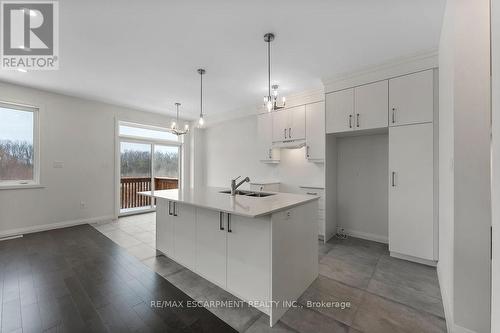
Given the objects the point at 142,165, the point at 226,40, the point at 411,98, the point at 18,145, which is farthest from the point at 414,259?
the point at 18,145

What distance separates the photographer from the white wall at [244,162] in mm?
4312

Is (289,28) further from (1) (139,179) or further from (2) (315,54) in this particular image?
(1) (139,179)

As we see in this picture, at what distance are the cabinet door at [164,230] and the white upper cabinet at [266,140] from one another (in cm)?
240

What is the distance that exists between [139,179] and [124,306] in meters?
4.12

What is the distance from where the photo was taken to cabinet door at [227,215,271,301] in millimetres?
1735

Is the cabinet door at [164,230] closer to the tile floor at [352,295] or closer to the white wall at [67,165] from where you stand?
the tile floor at [352,295]

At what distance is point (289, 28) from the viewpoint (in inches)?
88.4

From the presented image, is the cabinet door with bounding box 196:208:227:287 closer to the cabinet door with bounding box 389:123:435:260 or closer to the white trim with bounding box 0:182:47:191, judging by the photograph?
the cabinet door with bounding box 389:123:435:260

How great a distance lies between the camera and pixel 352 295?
2.07 metres

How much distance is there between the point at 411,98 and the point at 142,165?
576 centimetres

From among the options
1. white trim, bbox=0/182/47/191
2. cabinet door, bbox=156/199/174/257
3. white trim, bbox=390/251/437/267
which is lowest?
white trim, bbox=390/251/437/267

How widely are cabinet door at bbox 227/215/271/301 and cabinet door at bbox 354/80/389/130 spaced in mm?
2389

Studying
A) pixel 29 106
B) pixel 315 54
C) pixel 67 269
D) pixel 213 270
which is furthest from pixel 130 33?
pixel 29 106

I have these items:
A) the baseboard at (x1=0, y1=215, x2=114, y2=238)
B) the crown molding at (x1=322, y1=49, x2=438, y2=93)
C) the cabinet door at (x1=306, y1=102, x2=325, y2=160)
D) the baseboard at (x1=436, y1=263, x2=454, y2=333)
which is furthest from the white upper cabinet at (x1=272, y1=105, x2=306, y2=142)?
the baseboard at (x1=0, y1=215, x2=114, y2=238)
